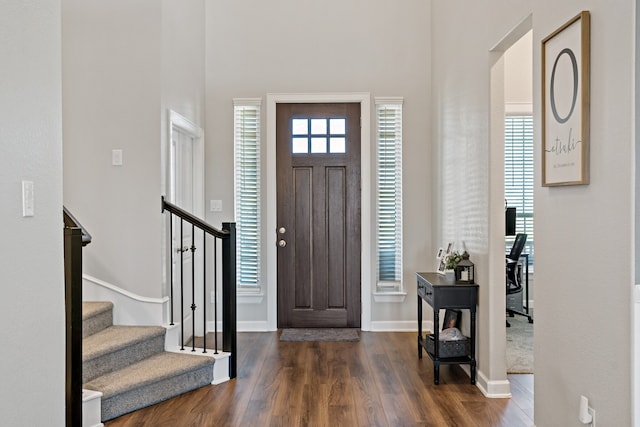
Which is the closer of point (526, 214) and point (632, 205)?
point (632, 205)

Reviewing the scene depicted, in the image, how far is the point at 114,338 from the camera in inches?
143

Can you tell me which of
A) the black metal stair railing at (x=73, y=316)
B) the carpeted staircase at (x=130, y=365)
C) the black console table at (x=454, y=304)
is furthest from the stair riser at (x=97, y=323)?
the black console table at (x=454, y=304)

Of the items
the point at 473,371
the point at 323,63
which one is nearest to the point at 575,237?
the point at 473,371

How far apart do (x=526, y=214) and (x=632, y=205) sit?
4569mm

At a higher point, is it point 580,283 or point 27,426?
point 580,283

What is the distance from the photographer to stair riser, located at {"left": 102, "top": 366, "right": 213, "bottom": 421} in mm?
3209

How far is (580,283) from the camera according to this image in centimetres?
241

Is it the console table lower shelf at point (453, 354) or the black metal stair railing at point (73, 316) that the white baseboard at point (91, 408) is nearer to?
the black metal stair railing at point (73, 316)

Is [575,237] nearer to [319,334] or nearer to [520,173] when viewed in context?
[319,334]

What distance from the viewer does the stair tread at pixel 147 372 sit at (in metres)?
3.24

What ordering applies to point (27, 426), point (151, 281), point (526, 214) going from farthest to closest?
point (526, 214) → point (151, 281) → point (27, 426)

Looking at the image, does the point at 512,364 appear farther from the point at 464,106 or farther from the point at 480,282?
the point at 464,106

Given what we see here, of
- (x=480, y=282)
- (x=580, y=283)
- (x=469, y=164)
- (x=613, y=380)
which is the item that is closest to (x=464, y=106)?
(x=469, y=164)

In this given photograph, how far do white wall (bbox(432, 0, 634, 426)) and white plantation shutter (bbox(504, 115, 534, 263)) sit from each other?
2.49m
